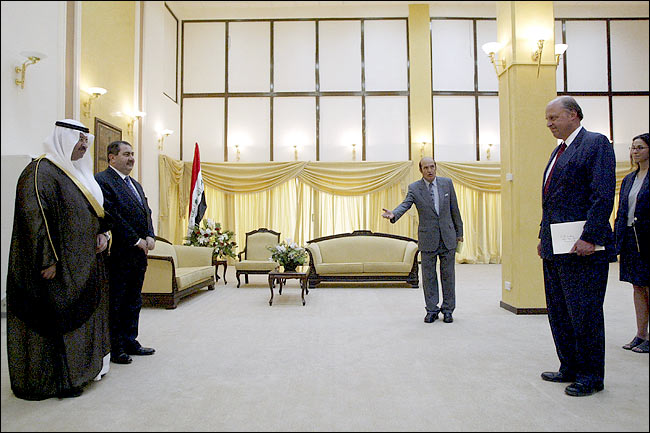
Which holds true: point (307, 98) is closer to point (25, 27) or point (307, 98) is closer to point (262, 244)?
point (262, 244)

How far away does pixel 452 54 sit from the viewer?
10.9 m

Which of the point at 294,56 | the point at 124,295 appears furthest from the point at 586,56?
the point at 124,295

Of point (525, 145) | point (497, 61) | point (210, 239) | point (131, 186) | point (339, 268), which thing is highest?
point (497, 61)

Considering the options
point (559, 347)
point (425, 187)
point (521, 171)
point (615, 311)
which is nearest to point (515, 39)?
point (521, 171)

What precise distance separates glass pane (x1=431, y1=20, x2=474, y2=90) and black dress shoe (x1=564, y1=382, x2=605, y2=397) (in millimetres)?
9532

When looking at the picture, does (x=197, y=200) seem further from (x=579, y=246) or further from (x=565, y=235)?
(x=579, y=246)

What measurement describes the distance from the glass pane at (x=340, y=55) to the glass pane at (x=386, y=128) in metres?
0.73

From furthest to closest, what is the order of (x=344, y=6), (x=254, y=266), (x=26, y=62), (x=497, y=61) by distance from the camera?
(x=344, y=6)
(x=254, y=266)
(x=497, y=61)
(x=26, y=62)

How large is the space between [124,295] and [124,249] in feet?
1.10

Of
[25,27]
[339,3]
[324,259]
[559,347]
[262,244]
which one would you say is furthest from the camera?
[339,3]

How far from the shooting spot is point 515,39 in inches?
188

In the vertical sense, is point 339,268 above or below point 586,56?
below

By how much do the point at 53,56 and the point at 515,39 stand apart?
481cm

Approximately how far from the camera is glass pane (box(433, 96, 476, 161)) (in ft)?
35.3
